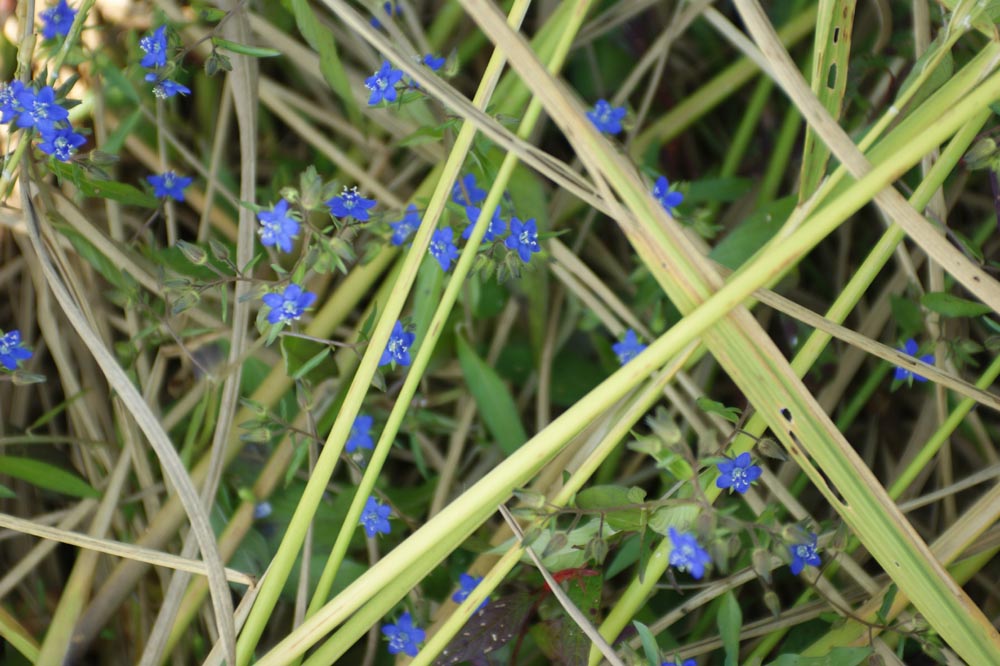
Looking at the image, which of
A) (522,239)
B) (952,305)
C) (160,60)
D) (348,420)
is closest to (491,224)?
(522,239)

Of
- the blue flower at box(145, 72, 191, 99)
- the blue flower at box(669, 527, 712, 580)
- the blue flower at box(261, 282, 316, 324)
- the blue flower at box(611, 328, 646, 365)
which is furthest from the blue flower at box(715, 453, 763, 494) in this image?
the blue flower at box(145, 72, 191, 99)

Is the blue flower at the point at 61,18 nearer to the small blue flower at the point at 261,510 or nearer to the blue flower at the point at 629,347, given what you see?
the small blue flower at the point at 261,510

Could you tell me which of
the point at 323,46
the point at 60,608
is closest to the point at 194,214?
the point at 323,46

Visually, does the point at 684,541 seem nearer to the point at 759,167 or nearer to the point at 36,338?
the point at 759,167

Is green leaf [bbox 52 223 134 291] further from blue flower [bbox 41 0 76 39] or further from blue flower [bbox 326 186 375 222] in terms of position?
blue flower [bbox 326 186 375 222]

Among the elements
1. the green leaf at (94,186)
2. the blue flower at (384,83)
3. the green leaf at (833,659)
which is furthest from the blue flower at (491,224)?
the green leaf at (833,659)

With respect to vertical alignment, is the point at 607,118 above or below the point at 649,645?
above

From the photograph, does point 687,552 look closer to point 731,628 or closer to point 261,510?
point 731,628
